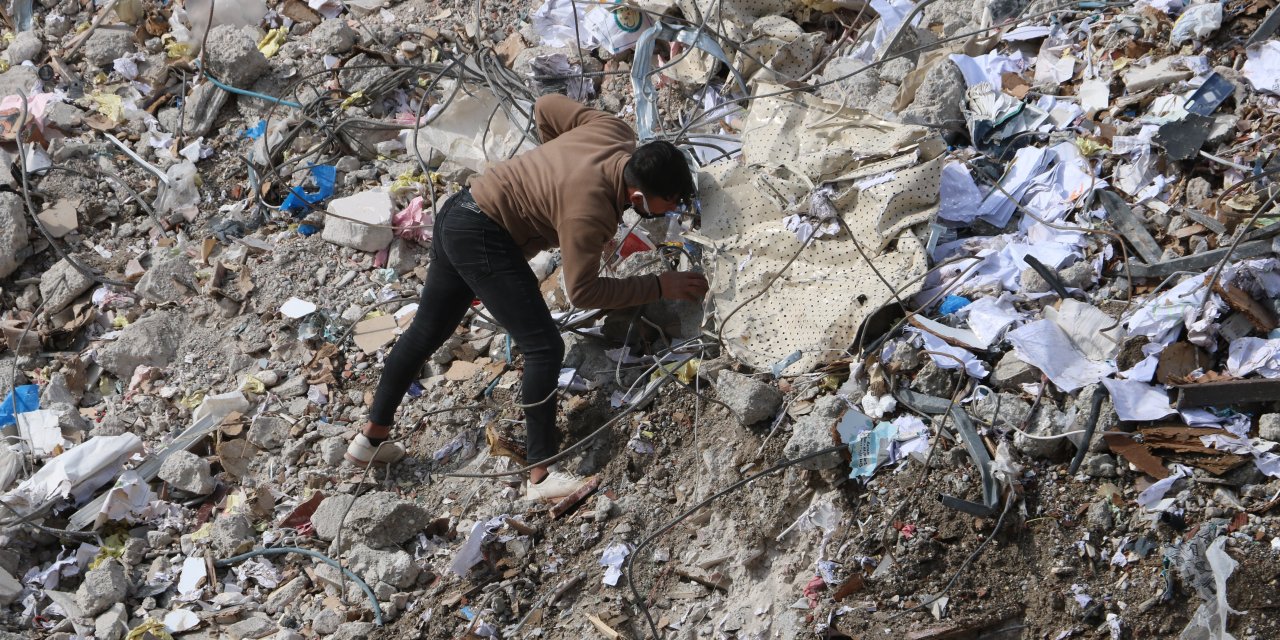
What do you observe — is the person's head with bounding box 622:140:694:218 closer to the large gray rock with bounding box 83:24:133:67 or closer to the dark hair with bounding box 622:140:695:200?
the dark hair with bounding box 622:140:695:200

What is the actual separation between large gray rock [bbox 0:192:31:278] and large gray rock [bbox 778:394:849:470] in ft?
14.0

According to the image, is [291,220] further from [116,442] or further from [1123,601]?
[1123,601]

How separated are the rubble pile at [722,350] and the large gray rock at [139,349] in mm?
19

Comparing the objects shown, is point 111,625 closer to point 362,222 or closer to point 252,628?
point 252,628

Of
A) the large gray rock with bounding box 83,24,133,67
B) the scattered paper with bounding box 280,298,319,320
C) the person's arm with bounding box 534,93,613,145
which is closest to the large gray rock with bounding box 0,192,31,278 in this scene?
the large gray rock with bounding box 83,24,133,67

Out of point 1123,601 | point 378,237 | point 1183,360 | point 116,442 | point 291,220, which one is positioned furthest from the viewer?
point 291,220

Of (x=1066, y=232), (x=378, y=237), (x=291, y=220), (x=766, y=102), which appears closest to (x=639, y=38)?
(x=766, y=102)

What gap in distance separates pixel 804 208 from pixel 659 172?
3.22 ft

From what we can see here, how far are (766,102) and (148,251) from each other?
3.37 metres

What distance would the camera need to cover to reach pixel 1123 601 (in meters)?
3.12

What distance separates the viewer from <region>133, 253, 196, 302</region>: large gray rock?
5.32 metres

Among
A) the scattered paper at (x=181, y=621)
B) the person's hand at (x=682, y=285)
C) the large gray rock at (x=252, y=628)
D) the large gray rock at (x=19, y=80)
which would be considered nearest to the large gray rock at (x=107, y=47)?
the large gray rock at (x=19, y=80)

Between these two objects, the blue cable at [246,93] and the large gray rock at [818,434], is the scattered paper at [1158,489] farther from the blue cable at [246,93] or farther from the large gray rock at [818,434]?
the blue cable at [246,93]

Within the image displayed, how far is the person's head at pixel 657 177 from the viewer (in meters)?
3.46
